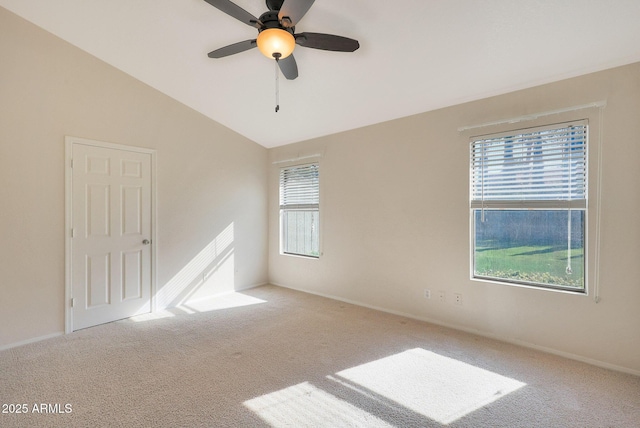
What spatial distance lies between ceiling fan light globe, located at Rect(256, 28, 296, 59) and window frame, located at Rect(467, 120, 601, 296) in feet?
6.88

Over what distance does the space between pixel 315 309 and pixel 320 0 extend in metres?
3.23

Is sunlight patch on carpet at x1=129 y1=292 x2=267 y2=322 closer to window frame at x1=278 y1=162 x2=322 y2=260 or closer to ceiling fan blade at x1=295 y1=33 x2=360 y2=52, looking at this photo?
window frame at x1=278 y1=162 x2=322 y2=260

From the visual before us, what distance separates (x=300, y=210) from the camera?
473cm

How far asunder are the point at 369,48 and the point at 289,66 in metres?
0.78

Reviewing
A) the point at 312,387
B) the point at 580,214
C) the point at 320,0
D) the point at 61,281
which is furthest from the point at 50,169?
the point at 580,214

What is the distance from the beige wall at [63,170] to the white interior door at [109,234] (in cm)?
14

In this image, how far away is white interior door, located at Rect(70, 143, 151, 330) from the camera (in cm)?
318

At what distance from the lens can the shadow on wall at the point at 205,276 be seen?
3949mm

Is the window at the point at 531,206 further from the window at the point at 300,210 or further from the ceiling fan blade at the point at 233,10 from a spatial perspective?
the ceiling fan blade at the point at 233,10

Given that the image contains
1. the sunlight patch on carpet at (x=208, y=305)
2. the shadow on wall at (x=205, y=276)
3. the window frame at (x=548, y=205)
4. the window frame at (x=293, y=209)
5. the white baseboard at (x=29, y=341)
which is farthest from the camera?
the window frame at (x=293, y=209)

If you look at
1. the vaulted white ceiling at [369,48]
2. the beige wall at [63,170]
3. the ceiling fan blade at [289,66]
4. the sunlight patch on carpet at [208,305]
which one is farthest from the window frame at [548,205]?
the beige wall at [63,170]

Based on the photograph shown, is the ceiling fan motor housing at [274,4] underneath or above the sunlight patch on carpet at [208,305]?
above

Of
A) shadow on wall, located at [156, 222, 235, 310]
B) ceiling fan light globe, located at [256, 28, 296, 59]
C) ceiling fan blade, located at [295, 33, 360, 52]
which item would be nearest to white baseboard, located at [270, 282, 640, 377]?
shadow on wall, located at [156, 222, 235, 310]

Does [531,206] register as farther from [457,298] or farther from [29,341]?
[29,341]
